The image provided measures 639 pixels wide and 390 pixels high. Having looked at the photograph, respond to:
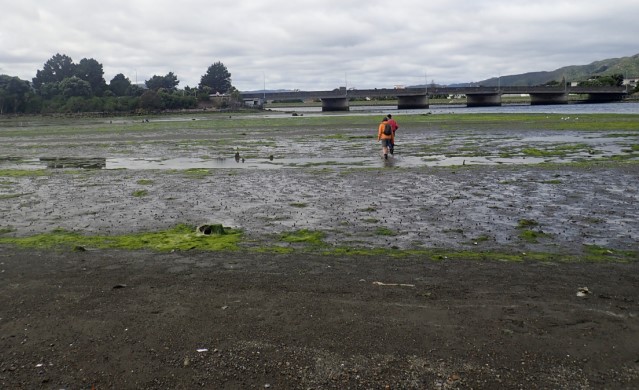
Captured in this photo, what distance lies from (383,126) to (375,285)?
20.6 metres

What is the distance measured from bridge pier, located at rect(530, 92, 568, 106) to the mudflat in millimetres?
159890

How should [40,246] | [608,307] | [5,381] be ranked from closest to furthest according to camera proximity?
[5,381] < [608,307] < [40,246]

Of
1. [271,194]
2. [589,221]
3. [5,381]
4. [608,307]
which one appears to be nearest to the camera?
[5,381]

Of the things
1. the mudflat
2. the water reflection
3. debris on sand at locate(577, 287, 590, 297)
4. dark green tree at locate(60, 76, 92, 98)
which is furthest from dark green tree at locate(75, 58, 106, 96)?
debris on sand at locate(577, 287, 590, 297)

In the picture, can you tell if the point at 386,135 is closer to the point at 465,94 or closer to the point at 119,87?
the point at 465,94

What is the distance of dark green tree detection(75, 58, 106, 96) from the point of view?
7564 inches

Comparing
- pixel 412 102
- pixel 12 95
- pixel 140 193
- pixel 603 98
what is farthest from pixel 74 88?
pixel 603 98

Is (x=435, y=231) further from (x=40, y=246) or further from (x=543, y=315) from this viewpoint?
(x=40, y=246)

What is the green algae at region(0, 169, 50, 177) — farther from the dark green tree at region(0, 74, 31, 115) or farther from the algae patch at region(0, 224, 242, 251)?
the dark green tree at region(0, 74, 31, 115)

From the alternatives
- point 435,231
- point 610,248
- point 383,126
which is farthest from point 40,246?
point 383,126

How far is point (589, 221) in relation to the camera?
13.3 meters

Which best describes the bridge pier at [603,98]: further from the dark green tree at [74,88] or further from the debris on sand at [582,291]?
the debris on sand at [582,291]

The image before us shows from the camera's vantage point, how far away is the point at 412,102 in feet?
552

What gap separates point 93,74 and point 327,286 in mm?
206289
